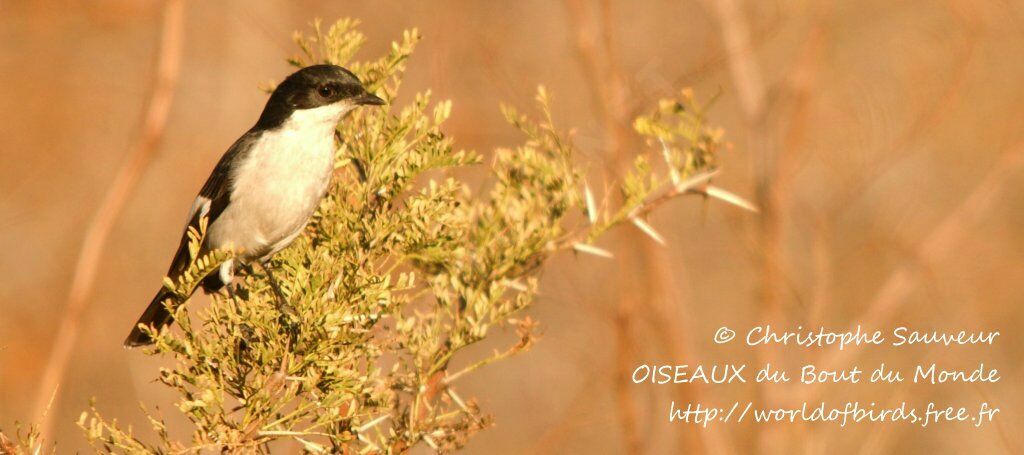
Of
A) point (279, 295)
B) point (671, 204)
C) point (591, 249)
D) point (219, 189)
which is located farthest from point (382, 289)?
point (671, 204)

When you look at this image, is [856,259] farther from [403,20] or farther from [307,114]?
[307,114]

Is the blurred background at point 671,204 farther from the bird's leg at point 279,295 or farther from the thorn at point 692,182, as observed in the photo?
the bird's leg at point 279,295

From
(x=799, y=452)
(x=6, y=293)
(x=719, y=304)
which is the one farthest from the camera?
(x=719, y=304)

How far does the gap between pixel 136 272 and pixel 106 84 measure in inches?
113

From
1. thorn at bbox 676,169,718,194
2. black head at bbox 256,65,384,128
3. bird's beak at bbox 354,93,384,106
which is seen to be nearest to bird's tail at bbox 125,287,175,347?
black head at bbox 256,65,384,128

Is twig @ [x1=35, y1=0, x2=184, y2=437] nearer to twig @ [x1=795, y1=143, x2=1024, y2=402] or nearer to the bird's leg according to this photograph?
the bird's leg

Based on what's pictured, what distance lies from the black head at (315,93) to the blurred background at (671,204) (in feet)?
3.56

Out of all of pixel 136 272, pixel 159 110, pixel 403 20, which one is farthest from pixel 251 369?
pixel 403 20

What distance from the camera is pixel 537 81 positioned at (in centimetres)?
1088

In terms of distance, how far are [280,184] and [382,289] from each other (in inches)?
55.1

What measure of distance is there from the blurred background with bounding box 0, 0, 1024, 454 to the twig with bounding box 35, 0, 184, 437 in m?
1.68

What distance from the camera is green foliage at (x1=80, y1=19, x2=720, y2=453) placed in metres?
2.78

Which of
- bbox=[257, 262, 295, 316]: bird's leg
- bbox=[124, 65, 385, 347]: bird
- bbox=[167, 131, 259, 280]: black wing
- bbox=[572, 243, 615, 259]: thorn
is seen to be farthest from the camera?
bbox=[167, 131, 259, 280]: black wing

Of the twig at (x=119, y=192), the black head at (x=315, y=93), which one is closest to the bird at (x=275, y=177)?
the black head at (x=315, y=93)
